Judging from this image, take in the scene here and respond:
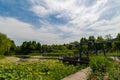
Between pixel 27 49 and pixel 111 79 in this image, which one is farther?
pixel 27 49

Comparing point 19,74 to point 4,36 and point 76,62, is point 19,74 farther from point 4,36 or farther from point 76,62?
point 4,36

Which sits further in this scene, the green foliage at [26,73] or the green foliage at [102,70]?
the green foliage at [26,73]

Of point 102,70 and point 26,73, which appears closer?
point 102,70

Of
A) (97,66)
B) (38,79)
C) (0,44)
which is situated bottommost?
(38,79)

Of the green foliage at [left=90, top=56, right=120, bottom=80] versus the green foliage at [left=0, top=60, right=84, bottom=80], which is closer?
the green foliage at [left=90, top=56, right=120, bottom=80]

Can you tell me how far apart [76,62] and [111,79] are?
12.7 meters

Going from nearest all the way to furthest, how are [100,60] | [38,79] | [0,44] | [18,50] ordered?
[38,79]
[100,60]
[0,44]
[18,50]

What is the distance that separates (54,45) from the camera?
236 feet

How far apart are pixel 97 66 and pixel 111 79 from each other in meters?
1.89

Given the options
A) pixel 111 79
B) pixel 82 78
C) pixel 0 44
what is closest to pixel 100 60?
pixel 82 78

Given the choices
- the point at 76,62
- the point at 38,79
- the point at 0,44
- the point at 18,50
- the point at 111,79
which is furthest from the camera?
the point at 18,50

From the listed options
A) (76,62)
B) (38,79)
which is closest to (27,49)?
(76,62)

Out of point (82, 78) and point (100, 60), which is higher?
point (100, 60)

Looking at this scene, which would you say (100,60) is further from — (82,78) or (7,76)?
(7,76)
